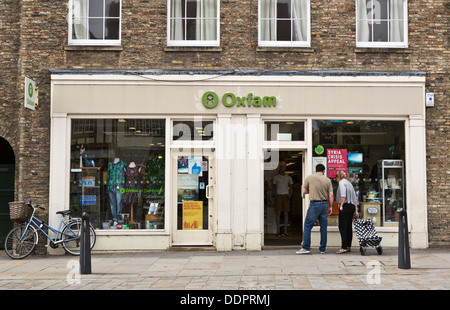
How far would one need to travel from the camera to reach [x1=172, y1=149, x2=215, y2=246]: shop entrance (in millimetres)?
12859

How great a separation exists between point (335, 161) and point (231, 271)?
4.43 metres

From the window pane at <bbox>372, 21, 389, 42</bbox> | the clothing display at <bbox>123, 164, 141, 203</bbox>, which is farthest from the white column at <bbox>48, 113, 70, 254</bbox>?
the window pane at <bbox>372, 21, 389, 42</bbox>

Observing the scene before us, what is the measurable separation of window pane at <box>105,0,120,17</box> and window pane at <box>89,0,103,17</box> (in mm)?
146

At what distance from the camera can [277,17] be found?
518 inches

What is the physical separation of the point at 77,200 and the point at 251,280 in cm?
574

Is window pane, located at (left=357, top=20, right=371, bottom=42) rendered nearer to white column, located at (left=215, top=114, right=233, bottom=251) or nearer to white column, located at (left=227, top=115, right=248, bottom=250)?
white column, located at (left=227, top=115, right=248, bottom=250)

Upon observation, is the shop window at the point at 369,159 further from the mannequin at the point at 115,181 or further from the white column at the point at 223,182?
the mannequin at the point at 115,181

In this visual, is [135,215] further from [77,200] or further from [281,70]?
[281,70]

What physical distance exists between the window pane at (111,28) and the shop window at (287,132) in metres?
4.26

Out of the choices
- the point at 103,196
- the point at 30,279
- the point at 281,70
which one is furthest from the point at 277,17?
the point at 30,279

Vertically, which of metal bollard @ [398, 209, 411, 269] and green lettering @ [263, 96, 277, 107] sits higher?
green lettering @ [263, 96, 277, 107]

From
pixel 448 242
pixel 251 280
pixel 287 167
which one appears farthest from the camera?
pixel 287 167

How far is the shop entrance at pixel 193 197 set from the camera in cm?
1286

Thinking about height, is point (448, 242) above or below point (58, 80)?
below
